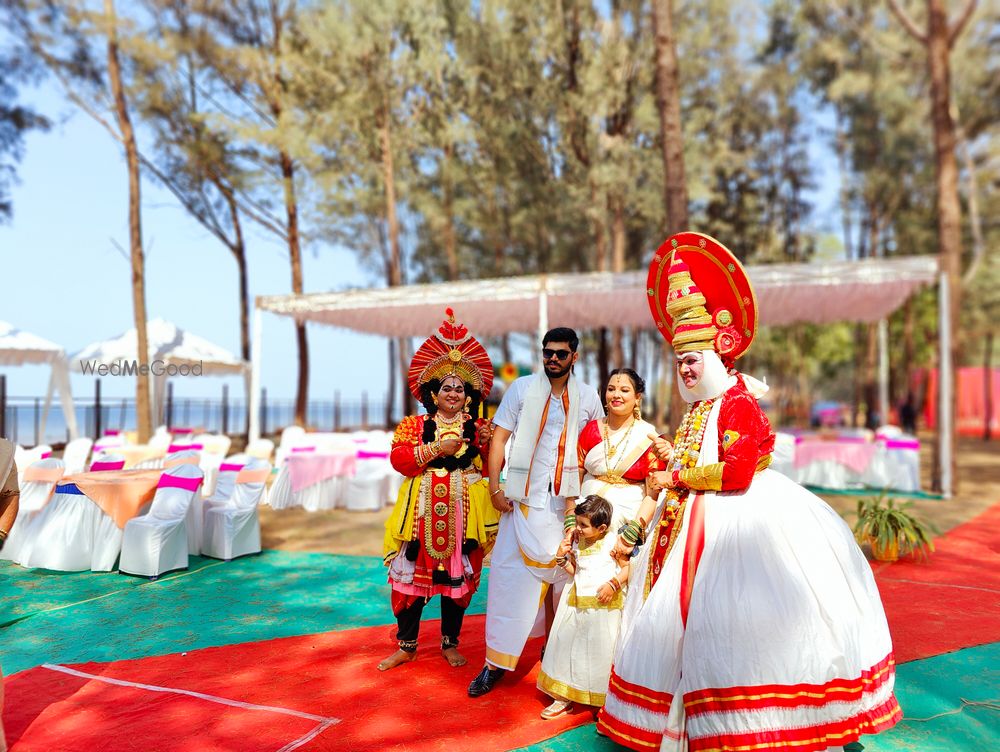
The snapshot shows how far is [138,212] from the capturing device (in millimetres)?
14477

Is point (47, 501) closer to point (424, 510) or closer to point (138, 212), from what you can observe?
point (424, 510)

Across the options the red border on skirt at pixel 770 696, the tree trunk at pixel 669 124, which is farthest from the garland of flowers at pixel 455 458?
the tree trunk at pixel 669 124

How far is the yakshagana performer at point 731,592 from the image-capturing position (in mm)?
2553

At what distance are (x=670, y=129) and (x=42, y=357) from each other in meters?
12.4

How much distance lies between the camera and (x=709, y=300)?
3.05m

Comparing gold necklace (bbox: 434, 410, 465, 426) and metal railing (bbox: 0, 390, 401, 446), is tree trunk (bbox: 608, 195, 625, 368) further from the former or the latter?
gold necklace (bbox: 434, 410, 465, 426)

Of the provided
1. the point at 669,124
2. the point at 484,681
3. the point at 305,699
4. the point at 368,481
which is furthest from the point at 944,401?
the point at 305,699

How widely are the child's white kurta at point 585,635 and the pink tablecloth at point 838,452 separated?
9.72 metres

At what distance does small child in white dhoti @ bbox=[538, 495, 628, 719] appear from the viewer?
3.26 meters

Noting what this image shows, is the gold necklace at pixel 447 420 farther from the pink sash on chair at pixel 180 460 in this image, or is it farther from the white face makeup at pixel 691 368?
the pink sash on chair at pixel 180 460

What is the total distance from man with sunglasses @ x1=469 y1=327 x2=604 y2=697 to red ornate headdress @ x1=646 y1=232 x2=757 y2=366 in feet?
2.46

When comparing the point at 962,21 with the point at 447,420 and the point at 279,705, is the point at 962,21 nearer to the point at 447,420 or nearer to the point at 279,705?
the point at 447,420

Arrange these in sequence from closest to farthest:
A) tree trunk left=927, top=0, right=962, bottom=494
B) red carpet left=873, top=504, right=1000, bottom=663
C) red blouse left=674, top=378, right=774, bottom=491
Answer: red blouse left=674, top=378, right=774, bottom=491, red carpet left=873, top=504, right=1000, bottom=663, tree trunk left=927, top=0, right=962, bottom=494

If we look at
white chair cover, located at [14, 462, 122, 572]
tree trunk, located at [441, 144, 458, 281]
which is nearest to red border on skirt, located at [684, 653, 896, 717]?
white chair cover, located at [14, 462, 122, 572]
